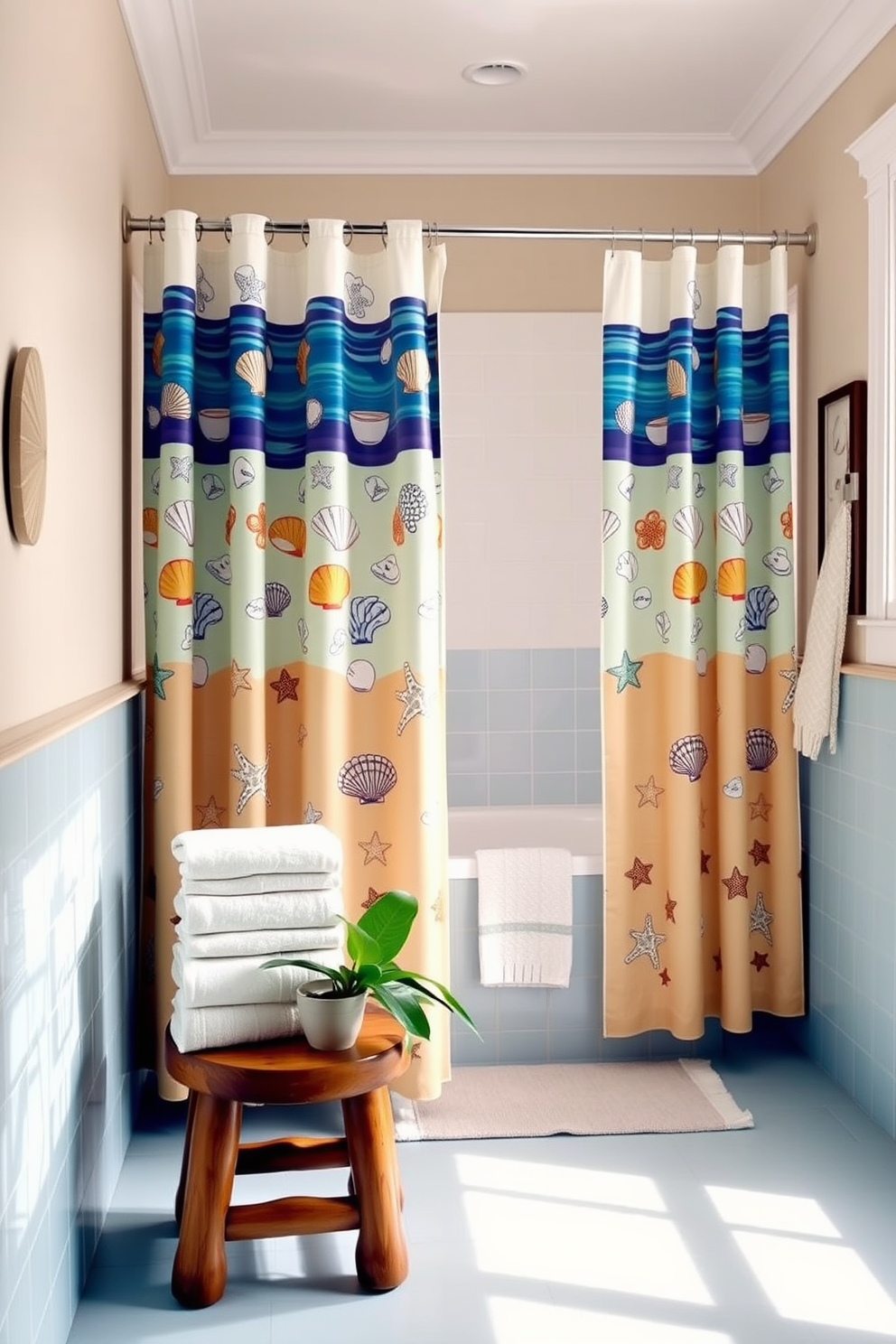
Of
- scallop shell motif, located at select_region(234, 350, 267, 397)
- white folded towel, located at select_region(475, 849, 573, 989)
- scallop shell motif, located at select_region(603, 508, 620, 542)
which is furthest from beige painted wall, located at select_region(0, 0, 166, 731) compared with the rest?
scallop shell motif, located at select_region(603, 508, 620, 542)

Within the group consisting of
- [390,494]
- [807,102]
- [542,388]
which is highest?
[807,102]

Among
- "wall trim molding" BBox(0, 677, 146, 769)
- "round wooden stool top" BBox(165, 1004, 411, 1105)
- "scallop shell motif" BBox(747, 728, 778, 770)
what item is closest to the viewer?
"wall trim molding" BBox(0, 677, 146, 769)

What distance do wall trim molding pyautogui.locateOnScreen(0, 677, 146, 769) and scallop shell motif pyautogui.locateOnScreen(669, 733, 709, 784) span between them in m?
1.33

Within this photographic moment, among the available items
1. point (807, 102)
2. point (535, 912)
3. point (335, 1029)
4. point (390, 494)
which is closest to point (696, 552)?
point (390, 494)

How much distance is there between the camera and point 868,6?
110 inches

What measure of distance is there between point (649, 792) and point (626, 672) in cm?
31

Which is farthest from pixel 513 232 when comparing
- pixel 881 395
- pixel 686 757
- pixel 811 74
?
pixel 686 757

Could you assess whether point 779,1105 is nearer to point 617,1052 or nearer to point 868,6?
point 617,1052

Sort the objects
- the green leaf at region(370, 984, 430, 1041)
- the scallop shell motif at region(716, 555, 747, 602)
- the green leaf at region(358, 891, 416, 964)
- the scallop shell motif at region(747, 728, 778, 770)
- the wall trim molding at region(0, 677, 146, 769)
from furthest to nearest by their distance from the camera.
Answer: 1. the scallop shell motif at region(747, 728, 778, 770)
2. the scallop shell motif at region(716, 555, 747, 602)
3. the green leaf at region(358, 891, 416, 964)
4. the green leaf at region(370, 984, 430, 1041)
5. the wall trim molding at region(0, 677, 146, 769)

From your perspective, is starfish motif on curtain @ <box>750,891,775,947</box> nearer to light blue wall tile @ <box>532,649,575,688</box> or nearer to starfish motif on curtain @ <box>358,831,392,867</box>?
starfish motif on curtain @ <box>358,831,392,867</box>

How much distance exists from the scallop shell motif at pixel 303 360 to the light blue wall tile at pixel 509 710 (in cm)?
146

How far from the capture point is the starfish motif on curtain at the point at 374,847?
2979mm

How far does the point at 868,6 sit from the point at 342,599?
1770 mm

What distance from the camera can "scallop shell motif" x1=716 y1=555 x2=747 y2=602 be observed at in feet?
10.2
